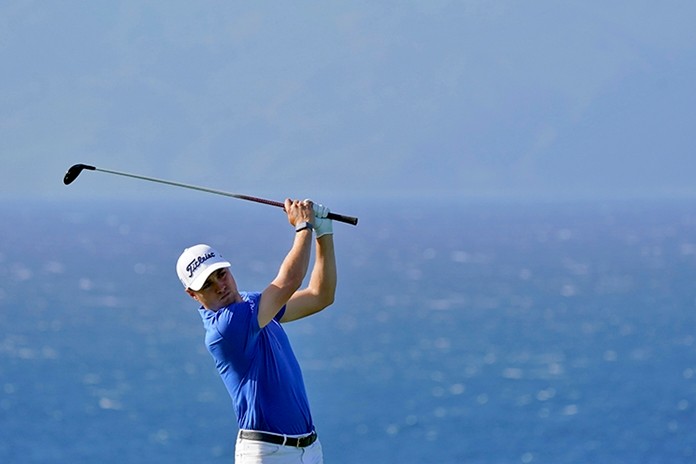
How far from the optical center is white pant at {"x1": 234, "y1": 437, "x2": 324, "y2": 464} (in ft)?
21.0

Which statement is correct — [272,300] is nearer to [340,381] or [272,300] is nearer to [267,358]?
[267,358]

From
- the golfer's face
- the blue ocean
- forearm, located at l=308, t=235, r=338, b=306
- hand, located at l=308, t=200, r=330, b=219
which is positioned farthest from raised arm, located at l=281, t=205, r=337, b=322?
the blue ocean

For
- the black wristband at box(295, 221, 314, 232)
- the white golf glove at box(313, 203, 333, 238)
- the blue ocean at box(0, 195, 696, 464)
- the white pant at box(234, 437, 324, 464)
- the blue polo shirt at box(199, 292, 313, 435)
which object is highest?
the blue ocean at box(0, 195, 696, 464)

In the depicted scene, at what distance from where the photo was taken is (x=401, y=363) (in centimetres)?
6844

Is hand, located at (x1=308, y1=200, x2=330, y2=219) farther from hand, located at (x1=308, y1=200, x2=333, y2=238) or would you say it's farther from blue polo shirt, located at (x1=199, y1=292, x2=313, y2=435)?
blue polo shirt, located at (x1=199, y1=292, x2=313, y2=435)

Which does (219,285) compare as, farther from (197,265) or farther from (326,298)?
(326,298)

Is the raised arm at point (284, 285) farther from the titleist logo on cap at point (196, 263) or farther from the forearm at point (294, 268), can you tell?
the titleist logo on cap at point (196, 263)

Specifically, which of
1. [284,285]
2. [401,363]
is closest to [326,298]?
[284,285]

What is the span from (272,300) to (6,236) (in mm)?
191362

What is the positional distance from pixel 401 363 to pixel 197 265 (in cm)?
6260

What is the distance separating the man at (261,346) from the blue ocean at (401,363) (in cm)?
3812

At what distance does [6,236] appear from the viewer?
192 metres

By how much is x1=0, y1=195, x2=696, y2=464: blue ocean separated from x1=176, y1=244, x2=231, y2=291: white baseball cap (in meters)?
38.4

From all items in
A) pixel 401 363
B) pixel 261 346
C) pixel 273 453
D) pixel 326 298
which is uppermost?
pixel 401 363
